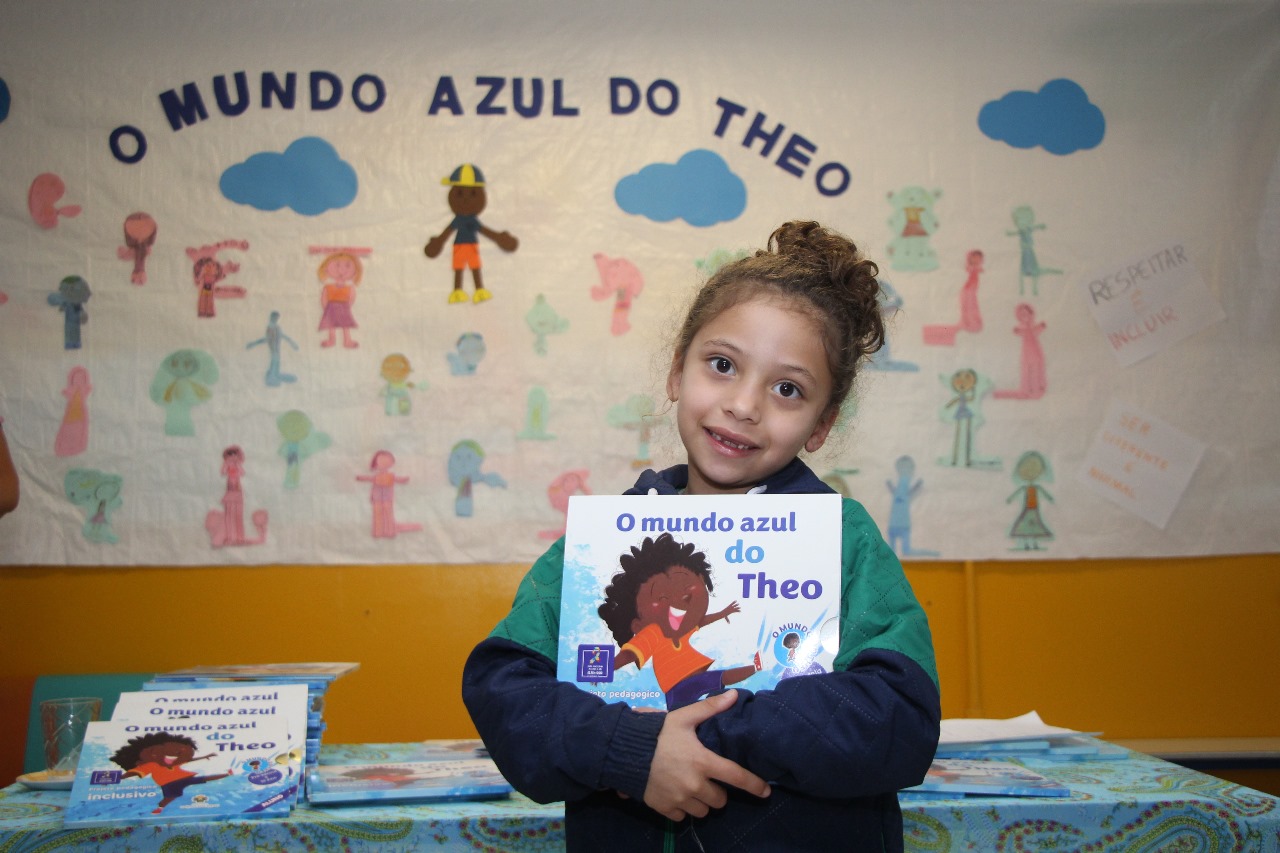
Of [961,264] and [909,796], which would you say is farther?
[961,264]

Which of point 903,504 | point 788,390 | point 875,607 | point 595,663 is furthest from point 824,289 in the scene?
point 903,504

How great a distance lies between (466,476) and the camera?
8.43ft

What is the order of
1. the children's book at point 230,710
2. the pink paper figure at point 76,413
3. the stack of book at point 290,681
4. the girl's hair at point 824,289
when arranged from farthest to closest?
the pink paper figure at point 76,413, the stack of book at point 290,681, the children's book at point 230,710, the girl's hair at point 824,289

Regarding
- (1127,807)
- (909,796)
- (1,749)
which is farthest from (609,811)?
(1,749)

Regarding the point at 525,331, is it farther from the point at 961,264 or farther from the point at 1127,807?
the point at 1127,807

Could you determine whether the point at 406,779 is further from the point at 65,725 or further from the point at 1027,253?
the point at 1027,253

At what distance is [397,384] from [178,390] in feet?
1.64

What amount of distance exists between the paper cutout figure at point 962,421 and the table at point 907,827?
135cm

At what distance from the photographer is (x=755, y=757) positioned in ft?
2.91

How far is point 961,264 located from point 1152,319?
1.60 feet

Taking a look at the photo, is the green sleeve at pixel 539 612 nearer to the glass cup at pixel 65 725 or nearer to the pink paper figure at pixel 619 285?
the glass cup at pixel 65 725

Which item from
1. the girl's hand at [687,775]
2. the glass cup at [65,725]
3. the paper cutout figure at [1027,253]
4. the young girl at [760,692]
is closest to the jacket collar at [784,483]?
the young girl at [760,692]

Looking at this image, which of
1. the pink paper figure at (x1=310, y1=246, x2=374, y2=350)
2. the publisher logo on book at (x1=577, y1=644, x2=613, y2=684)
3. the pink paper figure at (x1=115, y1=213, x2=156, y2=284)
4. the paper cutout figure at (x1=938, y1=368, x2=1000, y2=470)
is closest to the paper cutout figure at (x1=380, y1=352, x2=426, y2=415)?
the pink paper figure at (x1=310, y1=246, x2=374, y2=350)

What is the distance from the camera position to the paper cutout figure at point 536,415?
2580 millimetres
